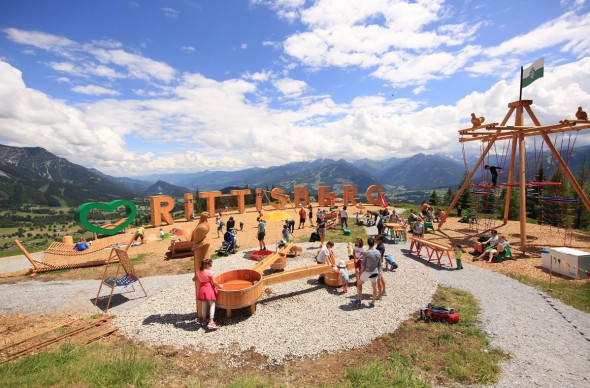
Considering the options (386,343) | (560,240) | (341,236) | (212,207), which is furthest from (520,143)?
(212,207)

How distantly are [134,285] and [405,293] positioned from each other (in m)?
10.8

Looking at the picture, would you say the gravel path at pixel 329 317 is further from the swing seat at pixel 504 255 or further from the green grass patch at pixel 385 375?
the swing seat at pixel 504 255

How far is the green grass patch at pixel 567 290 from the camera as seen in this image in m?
8.98

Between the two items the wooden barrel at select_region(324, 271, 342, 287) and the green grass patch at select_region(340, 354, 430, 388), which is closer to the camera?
the green grass patch at select_region(340, 354, 430, 388)

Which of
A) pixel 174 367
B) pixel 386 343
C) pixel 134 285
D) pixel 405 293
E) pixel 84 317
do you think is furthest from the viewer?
pixel 134 285

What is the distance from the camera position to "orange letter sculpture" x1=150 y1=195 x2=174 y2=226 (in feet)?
88.8

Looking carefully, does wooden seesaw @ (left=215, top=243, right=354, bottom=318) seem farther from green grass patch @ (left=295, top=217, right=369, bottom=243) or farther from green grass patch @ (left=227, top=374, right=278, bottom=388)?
green grass patch @ (left=295, top=217, right=369, bottom=243)

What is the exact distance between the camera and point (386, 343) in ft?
22.7

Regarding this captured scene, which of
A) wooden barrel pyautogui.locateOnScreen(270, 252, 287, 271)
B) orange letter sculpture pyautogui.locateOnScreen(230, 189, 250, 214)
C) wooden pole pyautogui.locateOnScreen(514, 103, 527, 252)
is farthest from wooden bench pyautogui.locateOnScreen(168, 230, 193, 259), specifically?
wooden pole pyautogui.locateOnScreen(514, 103, 527, 252)

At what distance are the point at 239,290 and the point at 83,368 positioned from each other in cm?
373

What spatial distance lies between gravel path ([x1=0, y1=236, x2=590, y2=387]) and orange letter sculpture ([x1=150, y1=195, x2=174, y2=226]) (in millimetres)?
15499

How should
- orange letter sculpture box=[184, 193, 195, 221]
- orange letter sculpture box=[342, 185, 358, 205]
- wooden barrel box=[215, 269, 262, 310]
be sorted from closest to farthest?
1. wooden barrel box=[215, 269, 262, 310]
2. orange letter sculpture box=[184, 193, 195, 221]
3. orange letter sculpture box=[342, 185, 358, 205]

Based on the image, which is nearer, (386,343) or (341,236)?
(386,343)

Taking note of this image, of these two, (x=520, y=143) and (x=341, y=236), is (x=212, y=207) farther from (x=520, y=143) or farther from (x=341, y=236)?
(x=520, y=143)
